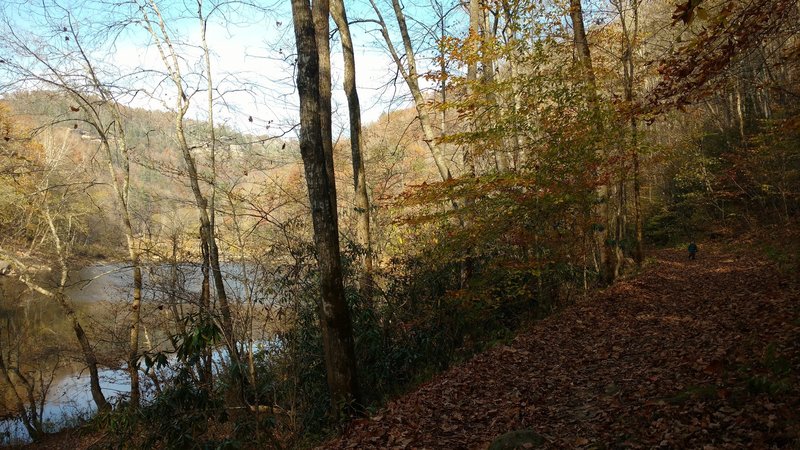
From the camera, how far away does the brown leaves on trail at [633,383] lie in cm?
406

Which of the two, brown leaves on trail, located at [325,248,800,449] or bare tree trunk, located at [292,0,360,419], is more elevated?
bare tree trunk, located at [292,0,360,419]

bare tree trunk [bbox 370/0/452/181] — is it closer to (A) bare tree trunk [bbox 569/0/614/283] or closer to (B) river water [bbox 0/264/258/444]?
(A) bare tree trunk [bbox 569/0/614/283]

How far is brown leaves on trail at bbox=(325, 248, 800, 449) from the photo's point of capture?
4.06 metres

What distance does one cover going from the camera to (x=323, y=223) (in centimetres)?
631

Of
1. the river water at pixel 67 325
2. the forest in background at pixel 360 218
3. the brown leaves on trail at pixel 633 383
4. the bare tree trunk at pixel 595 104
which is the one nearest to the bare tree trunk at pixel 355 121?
the forest in background at pixel 360 218

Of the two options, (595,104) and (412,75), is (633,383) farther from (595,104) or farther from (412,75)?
(412,75)

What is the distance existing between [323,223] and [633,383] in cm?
431

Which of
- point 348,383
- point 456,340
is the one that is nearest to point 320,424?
point 348,383

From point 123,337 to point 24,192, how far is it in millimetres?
5379

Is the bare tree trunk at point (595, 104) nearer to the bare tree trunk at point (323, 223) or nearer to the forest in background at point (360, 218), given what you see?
the forest in background at point (360, 218)

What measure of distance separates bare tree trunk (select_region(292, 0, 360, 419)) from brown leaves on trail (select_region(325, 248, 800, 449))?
608 millimetres

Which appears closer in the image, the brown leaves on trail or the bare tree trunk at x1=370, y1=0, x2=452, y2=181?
the brown leaves on trail

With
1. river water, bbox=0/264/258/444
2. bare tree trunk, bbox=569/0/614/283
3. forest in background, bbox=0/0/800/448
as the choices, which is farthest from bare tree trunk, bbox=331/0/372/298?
bare tree trunk, bbox=569/0/614/283

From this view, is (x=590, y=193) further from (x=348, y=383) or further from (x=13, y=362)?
(x=13, y=362)
